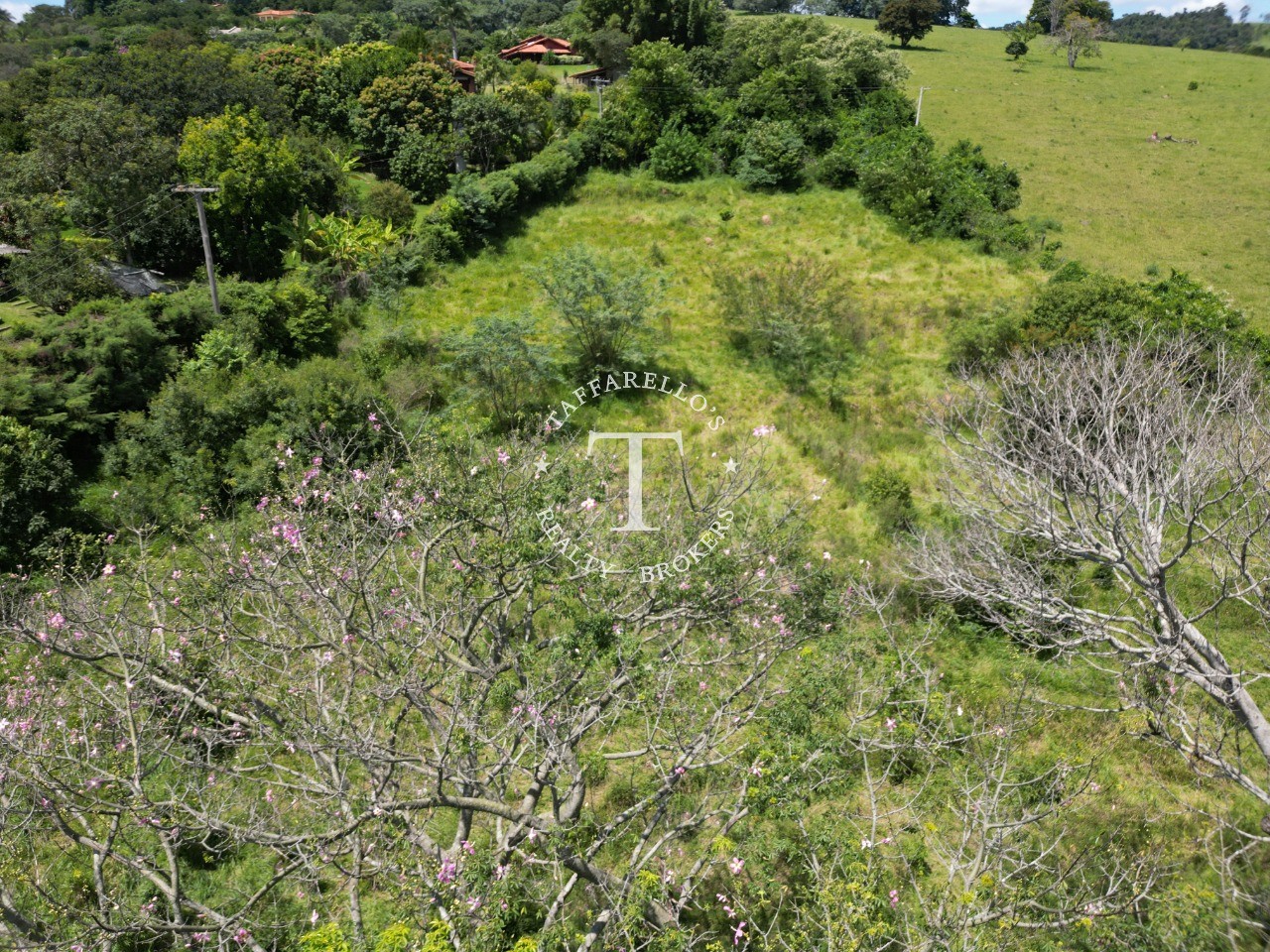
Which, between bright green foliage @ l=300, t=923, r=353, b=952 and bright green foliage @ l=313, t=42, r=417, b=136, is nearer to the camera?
bright green foliage @ l=300, t=923, r=353, b=952

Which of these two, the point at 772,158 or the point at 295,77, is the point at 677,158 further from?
the point at 295,77

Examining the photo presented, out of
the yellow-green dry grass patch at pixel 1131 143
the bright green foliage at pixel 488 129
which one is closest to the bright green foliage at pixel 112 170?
the bright green foliage at pixel 488 129

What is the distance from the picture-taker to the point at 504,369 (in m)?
13.0

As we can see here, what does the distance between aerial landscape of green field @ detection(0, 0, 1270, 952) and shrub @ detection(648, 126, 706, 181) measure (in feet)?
0.57

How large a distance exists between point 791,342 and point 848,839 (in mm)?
10497

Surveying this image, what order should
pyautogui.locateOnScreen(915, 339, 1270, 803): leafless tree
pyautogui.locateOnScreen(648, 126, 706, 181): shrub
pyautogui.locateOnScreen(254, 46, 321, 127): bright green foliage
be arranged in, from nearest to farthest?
pyautogui.locateOnScreen(915, 339, 1270, 803): leafless tree
pyautogui.locateOnScreen(648, 126, 706, 181): shrub
pyautogui.locateOnScreen(254, 46, 321, 127): bright green foliage

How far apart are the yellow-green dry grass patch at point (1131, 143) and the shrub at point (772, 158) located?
23.3 feet

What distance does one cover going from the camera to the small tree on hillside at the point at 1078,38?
1471 inches

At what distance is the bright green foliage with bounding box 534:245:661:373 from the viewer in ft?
45.2

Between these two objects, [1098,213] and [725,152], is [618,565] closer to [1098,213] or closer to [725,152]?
[725,152]

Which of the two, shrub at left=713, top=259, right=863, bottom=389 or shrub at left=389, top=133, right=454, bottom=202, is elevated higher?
shrub at left=389, top=133, right=454, bottom=202

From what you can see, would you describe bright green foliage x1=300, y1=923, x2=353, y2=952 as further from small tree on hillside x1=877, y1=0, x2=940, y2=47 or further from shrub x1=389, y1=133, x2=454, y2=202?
small tree on hillside x1=877, y1=0, x2=940, y2=47

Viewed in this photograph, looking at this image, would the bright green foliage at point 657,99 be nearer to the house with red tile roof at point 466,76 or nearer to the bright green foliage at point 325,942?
the house with red tile roof at point 466,76

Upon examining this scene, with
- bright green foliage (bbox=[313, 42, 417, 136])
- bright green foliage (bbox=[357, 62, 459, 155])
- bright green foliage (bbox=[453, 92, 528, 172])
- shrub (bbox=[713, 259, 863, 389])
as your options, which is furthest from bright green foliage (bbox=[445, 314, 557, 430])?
bright green foliage (bbox=[313, 42, 417, 136])
